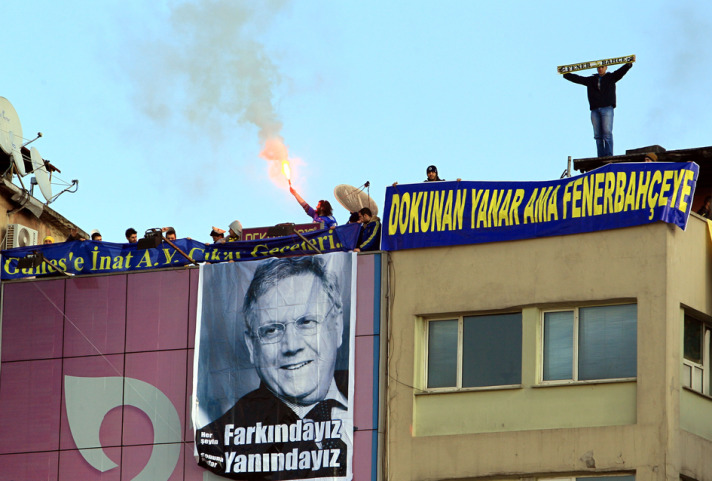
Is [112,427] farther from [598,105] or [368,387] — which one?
[598,105]

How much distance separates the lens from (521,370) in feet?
113

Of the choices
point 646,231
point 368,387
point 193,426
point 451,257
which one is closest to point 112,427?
point 193,426

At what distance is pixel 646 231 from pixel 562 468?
5021 mm

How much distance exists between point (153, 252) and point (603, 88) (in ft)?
35.9

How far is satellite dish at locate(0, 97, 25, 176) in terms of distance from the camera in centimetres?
4238

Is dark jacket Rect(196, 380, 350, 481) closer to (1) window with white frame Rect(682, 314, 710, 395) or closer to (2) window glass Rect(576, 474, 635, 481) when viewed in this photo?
(2) window glass Rect(576, 474, 635, 481)

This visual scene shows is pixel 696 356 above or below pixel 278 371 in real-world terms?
above

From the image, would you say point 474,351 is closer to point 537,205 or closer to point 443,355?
point 443,355

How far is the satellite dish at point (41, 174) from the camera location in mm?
43094

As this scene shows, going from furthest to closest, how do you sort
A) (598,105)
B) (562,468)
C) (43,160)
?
(43,160) < (598,105) < (562,468)

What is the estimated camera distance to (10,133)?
42.8 metres

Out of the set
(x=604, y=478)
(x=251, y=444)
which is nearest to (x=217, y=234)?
(x=251, y=444)

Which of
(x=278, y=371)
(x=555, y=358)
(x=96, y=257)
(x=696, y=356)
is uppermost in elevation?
(x=96, y=257)

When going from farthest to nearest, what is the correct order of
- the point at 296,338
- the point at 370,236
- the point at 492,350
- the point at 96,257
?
→ the point at 96,257 → the point at 370,236 → the point at 296,338 → the point at 492,350
